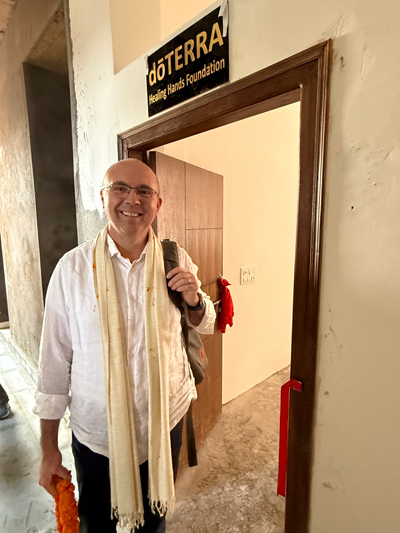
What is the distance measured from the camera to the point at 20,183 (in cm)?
270

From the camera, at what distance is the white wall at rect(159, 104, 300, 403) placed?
2.18m

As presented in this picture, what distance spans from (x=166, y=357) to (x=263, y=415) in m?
1.73

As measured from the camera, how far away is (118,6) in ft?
4.77

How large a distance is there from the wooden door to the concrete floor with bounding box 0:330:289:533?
15 cm

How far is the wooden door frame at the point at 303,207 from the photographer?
29.6 inches

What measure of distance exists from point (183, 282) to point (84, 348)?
0.39 metres

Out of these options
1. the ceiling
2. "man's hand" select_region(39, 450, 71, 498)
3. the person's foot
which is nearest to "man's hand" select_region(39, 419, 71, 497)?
"man's hand" select_region(39, 450, 71, 498)

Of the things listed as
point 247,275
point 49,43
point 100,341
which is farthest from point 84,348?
point 49,43

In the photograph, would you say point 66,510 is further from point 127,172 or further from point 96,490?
point 127,172

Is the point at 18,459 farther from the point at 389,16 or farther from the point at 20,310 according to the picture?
the point at 389,16

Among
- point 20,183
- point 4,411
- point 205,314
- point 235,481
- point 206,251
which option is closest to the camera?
point 205,314

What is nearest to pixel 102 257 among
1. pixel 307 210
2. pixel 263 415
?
pixel 307 210

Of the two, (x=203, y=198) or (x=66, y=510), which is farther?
(x=203, y=198)

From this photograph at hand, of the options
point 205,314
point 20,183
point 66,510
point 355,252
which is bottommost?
point 66,510
